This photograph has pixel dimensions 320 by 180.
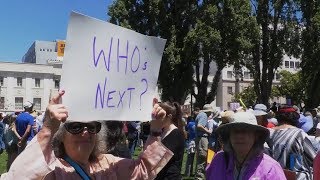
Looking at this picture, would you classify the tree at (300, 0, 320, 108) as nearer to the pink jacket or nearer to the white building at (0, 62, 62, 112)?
the pink jacket

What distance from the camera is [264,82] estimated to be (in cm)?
3769

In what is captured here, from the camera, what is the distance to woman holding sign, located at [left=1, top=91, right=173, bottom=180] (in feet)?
8.16

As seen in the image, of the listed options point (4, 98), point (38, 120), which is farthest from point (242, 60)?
point (4, 98)

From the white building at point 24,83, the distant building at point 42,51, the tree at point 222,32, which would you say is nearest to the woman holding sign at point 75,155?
the tree at point 222,32

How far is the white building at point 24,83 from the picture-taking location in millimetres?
84425

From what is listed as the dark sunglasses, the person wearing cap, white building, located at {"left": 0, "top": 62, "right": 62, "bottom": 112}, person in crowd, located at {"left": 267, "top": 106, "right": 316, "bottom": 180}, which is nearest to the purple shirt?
the person wearing cap

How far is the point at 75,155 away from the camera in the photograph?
9.07 ft

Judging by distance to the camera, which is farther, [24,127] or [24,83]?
[24,83]

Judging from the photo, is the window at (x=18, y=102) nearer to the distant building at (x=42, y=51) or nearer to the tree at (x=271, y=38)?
the distant building at (x=42, y=51)

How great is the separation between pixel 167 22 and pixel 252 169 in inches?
1293

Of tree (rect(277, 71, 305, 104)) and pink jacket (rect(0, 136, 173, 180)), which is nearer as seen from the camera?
pink jacket (rect(0, 136, 173, 180))

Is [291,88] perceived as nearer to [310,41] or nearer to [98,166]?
[310,41]

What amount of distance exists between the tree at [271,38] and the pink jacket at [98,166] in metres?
34.3

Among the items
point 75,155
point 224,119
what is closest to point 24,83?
point 224,119
